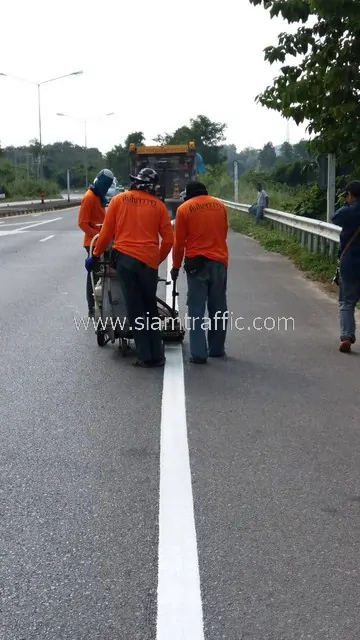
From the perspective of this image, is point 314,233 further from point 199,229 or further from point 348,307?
point 199,229

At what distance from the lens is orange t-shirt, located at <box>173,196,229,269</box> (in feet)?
26.5

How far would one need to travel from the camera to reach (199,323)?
787cm

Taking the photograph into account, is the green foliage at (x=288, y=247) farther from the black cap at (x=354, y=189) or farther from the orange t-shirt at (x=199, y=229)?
the orange t-shirt at (x=199, y=229)

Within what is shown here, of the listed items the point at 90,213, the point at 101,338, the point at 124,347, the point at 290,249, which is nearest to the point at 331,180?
the point at 290,249

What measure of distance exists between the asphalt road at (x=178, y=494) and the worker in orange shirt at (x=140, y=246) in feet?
1.11

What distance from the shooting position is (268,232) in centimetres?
2406

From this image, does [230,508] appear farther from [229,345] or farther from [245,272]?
[245,272]

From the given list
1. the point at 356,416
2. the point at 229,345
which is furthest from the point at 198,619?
the point at 229,345

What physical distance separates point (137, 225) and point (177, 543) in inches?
167

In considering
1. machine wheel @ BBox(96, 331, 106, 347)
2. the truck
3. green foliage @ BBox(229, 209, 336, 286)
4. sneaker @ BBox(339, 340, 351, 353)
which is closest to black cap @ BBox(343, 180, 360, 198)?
sneaker @ BBox(339, 340, 351, 353)

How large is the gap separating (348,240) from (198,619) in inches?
230

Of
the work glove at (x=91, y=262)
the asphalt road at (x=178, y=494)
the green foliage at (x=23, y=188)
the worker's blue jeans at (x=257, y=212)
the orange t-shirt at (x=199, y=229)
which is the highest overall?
the orange t-shirt at (x=199, y=229)

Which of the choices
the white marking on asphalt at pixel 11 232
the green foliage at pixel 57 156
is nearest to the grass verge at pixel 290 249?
the white marking on asphalt at pixel 11 232

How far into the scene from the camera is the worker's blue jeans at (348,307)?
852 cm
